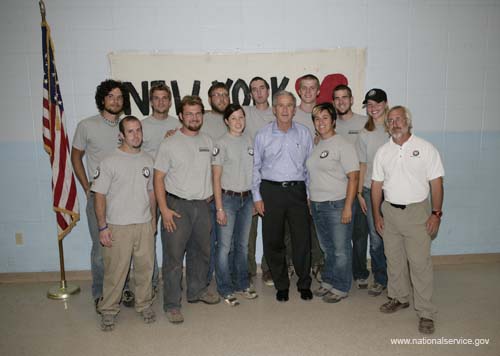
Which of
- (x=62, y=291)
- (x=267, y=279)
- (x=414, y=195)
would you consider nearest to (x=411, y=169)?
(x=414, y=195)

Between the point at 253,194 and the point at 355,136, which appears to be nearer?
the point at 253,194

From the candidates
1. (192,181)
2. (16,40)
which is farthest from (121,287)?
(16,40)

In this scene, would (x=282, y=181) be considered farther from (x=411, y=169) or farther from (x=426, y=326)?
(x=426, y=326)

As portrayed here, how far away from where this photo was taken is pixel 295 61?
4.11 metres

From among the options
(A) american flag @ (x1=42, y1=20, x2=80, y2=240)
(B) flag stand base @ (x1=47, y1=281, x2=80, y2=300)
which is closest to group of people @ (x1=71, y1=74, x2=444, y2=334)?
(A) american flag @ (x1=42, y1=20, x2=80, y2=240)

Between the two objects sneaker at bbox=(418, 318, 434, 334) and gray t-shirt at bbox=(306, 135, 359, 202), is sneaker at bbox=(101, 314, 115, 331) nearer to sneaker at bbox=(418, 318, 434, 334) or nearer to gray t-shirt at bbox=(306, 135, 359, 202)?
gray t-shirt at bbox=(306, 135, 359, 202)

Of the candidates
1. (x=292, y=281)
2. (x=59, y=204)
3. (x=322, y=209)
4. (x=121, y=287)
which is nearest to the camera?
(x=121, y=287)

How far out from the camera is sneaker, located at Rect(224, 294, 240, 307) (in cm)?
349

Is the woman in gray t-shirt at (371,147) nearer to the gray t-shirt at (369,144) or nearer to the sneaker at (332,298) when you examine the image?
the gray t-shirt at (369,144)

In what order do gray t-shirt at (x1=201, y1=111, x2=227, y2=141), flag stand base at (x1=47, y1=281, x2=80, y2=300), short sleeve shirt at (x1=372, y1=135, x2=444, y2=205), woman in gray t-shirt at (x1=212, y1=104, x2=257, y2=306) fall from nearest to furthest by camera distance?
short sleeve shirt at (x1=372, y1=135, x2=444, y2=205) < woman in gray t-shirt at (x1=212, y1=104, x2=257, y2=306) < gray t-shirt at (x1=201, y1=111, x2=227, y2=141) < flag stand base at (x1=47, y1=281, x2=80, y2=300)

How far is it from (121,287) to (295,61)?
263 centimetres

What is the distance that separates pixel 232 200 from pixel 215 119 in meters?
0.77

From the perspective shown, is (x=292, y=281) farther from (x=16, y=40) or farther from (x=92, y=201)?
(x=16, y=40)

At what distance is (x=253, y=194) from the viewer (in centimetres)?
341
